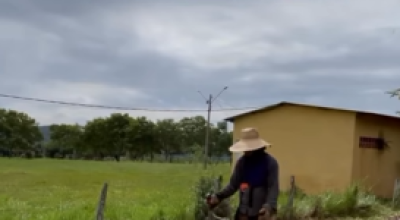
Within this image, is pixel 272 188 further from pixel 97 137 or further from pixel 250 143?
pixel 97 137

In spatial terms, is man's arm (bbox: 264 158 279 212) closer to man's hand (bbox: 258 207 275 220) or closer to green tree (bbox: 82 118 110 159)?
man's hand (bbox: 258 207 275 220)

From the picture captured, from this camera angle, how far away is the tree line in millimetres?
68188

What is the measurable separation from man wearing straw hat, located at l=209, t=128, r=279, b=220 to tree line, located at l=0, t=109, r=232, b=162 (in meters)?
61.2

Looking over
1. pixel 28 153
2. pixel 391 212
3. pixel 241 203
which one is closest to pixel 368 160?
pixel 391 212

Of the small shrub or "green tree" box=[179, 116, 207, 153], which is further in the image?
"green tree" box=[179, 116, 207, 153]

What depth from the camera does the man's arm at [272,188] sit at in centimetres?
529

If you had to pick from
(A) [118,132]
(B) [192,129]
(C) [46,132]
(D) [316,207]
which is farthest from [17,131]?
(D) [316,207]

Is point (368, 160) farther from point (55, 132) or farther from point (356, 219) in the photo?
point (55, 132)

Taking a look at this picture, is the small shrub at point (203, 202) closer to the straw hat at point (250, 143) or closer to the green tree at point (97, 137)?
the straw hat at point (250, 143)

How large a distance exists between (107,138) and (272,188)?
6977 cm

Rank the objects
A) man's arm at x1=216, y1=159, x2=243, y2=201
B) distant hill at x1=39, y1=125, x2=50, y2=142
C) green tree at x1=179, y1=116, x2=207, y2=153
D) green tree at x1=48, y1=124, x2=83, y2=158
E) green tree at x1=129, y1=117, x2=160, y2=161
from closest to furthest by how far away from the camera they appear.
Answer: man's arm at x1=216, y1=159, x2=243, y2=201
green tree at x1=179, y1=116, x2=207, y2=153
green tree at x1=129, y1=117, x2=160, y2=161
green tree at x1=48, y1=124, x2=83, y2=158
distant hill at x1=39, y1=125, x2=50, y2=142

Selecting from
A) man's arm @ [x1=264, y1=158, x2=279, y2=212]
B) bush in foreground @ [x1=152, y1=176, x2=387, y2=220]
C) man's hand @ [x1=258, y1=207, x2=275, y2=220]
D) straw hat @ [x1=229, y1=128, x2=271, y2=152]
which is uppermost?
straw hat @ [x1=229, y1=128, x2=271, y2=152]

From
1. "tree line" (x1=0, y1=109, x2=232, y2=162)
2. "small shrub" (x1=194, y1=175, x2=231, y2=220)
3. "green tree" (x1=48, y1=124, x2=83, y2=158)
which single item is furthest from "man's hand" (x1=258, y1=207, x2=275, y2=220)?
"green tree" (x1=48, y1=124, x2=83, y2=158)

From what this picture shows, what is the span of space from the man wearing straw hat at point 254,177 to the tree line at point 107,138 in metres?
61.2
